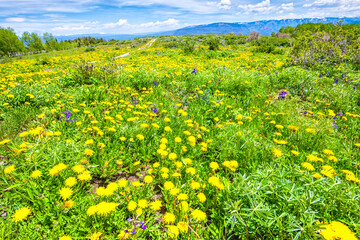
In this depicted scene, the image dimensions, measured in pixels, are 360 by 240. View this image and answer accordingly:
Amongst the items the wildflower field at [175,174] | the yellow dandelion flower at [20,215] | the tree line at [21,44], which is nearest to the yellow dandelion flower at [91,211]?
the wildflower field at [175,174]

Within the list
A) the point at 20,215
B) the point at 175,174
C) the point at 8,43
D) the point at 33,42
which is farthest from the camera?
the point at 33,42

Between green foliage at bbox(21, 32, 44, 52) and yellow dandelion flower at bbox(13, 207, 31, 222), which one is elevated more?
green foliage at bbox(21, 32, 44, 52)

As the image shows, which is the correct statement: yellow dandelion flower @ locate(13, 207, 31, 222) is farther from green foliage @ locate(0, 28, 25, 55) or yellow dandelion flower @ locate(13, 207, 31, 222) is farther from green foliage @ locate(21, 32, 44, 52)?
green foliage @ locate(21, 32, 44, 52)

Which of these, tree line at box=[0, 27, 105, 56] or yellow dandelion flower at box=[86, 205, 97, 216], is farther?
tree line at box=[0, 27, 105, 56]

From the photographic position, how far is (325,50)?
31.6 feet

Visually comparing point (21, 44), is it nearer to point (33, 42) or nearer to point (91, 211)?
point (33, 42)

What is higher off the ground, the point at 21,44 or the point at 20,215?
the point at 21,44

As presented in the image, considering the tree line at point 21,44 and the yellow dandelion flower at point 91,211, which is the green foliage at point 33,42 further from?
the yellow dandelion flower at point 91,211

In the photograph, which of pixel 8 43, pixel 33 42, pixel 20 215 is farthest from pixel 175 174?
pixel 33 42

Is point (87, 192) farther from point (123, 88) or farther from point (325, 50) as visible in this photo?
point (325, 50)

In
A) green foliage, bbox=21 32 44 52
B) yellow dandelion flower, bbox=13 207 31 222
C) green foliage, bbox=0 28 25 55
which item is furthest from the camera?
green foliage, bbox=21 32 44 52

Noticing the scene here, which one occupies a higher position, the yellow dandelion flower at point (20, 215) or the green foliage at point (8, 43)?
the green foliage at point (8, 43)

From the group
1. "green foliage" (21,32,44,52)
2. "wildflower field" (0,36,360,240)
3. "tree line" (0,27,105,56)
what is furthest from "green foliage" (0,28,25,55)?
"wildflower field" (0,36,360,240)

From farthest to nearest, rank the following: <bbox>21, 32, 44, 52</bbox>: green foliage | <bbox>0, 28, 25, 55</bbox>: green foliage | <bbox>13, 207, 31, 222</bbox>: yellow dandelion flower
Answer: <bbox>21, 32, 44, 52</bbox>: green foliage
<bbox>0, 28, 25, 55</bbox>: green foliage
<bbox>13, 207, 31, 222</bbox>: yellow dandelion flower
